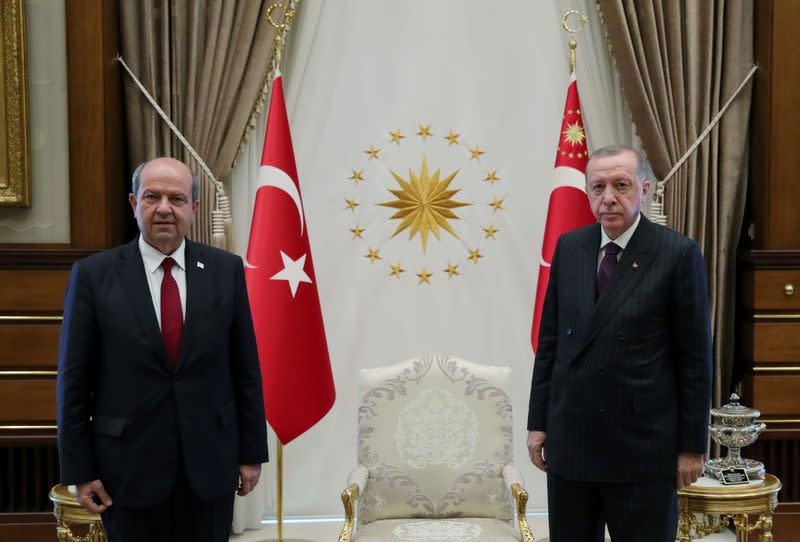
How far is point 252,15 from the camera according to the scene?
4070mm

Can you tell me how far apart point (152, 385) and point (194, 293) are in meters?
0.25

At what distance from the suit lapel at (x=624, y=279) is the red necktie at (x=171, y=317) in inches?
41.6

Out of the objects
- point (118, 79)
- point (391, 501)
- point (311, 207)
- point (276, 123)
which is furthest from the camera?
point (311, 207)

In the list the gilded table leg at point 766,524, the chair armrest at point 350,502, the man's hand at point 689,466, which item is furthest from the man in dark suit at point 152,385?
the gilded table leg at point 766,524

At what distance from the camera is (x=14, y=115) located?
382 cm

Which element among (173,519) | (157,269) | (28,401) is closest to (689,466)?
(173,519)

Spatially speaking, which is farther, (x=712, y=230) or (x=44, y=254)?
(x=712, y=230)

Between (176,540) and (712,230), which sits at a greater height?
(712,230)

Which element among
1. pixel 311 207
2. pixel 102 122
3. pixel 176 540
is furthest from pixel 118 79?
pixel 176 540

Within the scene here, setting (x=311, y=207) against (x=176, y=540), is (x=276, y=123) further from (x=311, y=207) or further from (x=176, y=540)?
(x=176, y=540)

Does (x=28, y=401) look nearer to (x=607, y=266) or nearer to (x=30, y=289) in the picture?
(x=30, y=289)

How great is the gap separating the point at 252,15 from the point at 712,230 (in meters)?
2.34

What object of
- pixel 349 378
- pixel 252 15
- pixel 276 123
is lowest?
pixel 349 378

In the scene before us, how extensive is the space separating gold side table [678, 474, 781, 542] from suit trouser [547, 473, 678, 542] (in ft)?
2.82
